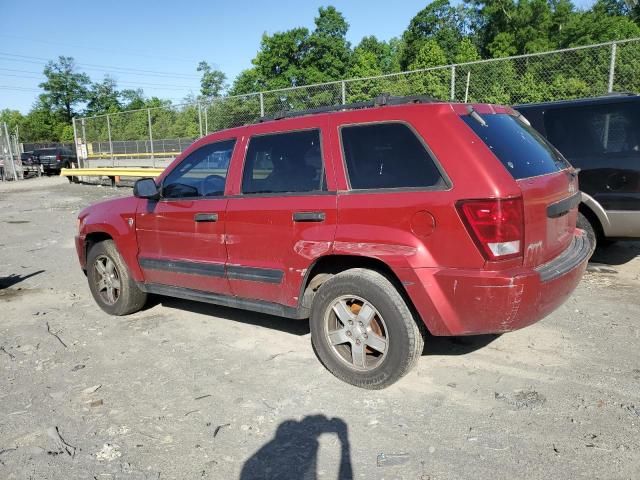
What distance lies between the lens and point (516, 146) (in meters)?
3.37

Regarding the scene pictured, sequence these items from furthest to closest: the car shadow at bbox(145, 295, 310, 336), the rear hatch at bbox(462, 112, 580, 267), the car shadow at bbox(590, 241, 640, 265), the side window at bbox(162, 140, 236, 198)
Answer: the car shadow at bbox(590, 241, 640, 265) < the car shadow at bbox(145, 295, 310, 336) < the side window at bbox(162, 140, 236, 198) < the rear hatch at bbox(462, 112, 580, 267)

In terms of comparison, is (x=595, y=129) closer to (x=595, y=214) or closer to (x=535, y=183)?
(x=595, y=214)

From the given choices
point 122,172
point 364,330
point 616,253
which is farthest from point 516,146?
point 122,172

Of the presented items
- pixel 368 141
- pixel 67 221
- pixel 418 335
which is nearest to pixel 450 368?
pixel 418 335

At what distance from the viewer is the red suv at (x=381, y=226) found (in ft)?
9.64

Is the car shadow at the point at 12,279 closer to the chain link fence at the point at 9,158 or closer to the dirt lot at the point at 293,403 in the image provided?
the dirt lot at the point at 293,403

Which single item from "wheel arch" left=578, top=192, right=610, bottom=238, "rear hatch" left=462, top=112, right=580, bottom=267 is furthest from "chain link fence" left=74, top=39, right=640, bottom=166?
"wheel arch" left=578, top=192, right=610, bottom=238

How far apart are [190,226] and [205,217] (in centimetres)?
22

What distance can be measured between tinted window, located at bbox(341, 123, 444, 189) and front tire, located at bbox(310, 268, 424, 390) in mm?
609

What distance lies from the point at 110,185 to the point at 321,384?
1976 cm

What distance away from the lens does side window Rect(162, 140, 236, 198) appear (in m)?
4.21

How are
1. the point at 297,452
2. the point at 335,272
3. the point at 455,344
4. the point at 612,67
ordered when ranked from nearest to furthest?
the point at 297,452, the point at 335,272, the point at 455,344, the point at 612,67

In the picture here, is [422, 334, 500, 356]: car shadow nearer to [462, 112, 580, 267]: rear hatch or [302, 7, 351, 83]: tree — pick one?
[462, 112, 580, 267]: rear hatch

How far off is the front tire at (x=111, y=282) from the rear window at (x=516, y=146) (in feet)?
11.5
